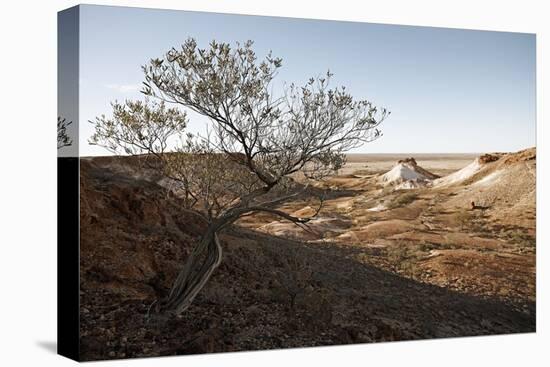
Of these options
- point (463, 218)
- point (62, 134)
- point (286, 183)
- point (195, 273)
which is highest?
point (62, 134)

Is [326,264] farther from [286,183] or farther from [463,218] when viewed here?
[463,218]

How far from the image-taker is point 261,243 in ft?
38.2

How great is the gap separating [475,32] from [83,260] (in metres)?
5.98

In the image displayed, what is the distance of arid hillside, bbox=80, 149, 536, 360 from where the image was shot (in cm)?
→ 1065

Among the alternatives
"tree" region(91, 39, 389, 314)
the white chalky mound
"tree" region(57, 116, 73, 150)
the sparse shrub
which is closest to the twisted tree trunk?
"tree" region(91, 39, 389, 314)

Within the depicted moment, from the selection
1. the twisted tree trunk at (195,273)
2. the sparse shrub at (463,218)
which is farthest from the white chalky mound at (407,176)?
the twisted tree trunk at (195,273)

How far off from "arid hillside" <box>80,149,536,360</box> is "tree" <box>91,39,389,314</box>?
0.59 ft

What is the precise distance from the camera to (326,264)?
11891 millimetres

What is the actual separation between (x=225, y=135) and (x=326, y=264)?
2.06 meters

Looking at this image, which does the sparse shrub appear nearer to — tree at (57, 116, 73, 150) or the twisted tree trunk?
the twisted tree trunk

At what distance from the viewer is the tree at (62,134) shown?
10609 mm

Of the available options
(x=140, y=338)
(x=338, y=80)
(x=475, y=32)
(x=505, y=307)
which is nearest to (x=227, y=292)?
(x=140, y=338)

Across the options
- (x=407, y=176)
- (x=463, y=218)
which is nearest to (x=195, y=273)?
(x=407, y=176)

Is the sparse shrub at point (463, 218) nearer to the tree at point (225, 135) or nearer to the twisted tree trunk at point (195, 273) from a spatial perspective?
the tree at point (225, 135)
